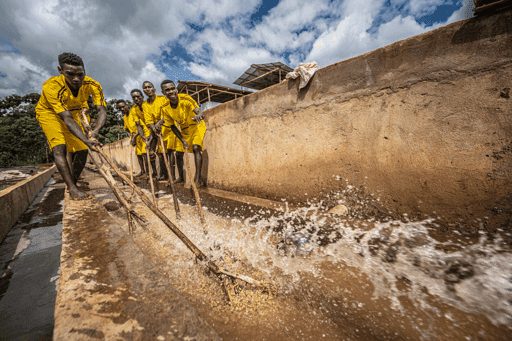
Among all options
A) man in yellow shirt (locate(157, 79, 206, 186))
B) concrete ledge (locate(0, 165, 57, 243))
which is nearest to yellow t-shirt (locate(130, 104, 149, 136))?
man in yellow shirt (locate(157, 79, 206, 186))

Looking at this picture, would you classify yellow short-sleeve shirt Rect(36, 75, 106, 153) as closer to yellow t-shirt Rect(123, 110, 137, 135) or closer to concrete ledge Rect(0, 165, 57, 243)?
concrete ledge Rect(0, 165, 57, 243)

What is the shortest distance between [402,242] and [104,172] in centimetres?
288

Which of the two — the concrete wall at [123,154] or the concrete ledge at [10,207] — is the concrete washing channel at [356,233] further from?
the concrete wall at [123,154]

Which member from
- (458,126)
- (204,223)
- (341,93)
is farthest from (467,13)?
(204,223)

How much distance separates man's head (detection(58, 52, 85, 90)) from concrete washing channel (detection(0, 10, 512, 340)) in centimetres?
172

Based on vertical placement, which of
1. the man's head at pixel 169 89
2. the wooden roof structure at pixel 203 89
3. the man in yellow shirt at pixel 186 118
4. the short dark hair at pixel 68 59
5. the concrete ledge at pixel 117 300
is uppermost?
the wooden roof structure at pixel 203 89

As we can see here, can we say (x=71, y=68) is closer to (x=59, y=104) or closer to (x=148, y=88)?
(x=59, y=104)

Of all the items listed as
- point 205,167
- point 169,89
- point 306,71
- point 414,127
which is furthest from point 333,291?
point 169,89

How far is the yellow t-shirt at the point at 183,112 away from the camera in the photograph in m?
3.65

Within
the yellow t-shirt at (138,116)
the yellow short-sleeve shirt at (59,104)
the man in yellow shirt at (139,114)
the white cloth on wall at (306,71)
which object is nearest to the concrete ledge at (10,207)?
the yellow short-sleeve shirt at (59,104)

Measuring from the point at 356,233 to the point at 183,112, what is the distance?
3.40 metres

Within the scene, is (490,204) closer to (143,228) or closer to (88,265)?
(88,265)

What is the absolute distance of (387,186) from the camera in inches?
71.4

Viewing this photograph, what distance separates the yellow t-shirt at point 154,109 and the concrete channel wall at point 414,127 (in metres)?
2.87
